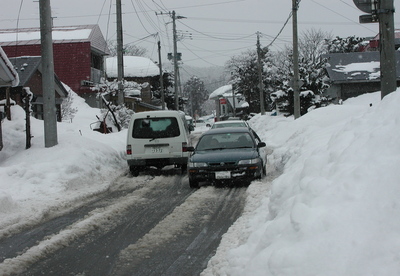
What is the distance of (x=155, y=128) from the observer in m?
14.3

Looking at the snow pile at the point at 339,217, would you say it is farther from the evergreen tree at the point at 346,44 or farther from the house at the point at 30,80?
the evergreen tree at the point at 346,44

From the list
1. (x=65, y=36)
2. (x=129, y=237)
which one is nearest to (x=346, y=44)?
(x=65, y=36)

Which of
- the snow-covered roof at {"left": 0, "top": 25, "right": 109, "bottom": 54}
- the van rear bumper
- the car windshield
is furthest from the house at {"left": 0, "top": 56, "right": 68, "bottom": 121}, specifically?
the snow-covered roof at {"left": 0, "top": 25, "right": 109, "bottom": 54}

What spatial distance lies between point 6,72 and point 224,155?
7.17 m

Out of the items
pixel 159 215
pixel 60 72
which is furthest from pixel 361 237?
pixel 60 72

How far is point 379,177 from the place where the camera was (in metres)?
4.41

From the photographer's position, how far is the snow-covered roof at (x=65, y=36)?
40.9 meters

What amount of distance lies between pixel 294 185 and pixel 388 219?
6.55 feet

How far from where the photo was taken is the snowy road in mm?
5508

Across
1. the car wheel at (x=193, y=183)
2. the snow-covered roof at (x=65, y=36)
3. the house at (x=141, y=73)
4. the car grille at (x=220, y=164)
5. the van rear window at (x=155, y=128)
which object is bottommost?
the car wheel at (x=193, y=183)

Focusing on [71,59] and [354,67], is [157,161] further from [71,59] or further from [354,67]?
[71,59]

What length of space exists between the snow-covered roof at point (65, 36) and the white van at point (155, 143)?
27908 mm

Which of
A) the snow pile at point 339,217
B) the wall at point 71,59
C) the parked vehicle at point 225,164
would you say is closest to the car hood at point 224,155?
the parked vehicle at point 225,164

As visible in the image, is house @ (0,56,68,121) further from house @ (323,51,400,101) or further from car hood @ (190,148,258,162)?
house @ (323,51,400,101)
